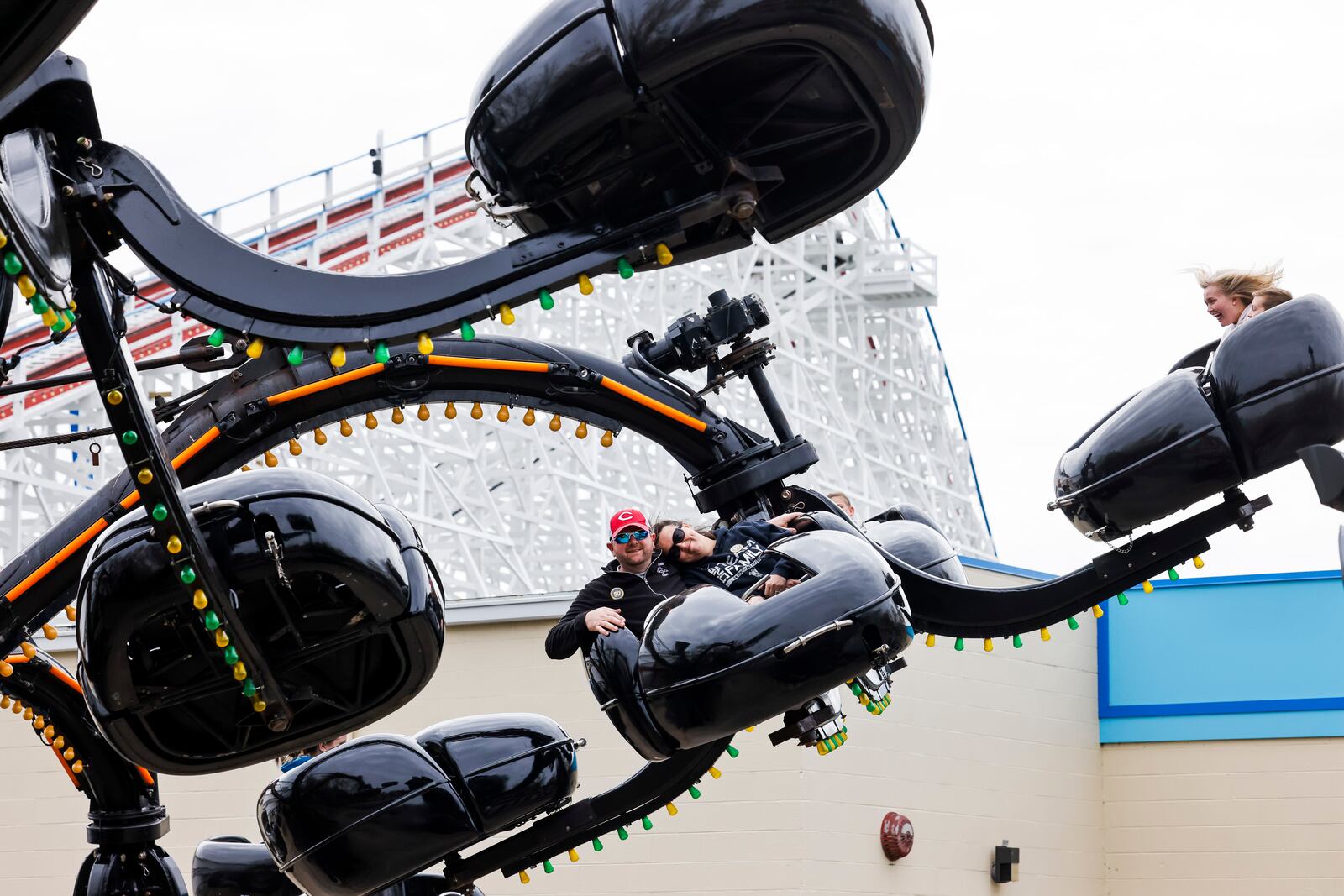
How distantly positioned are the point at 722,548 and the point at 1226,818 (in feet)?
24.3

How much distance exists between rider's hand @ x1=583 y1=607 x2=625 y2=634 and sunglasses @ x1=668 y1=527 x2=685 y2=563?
0.61 m

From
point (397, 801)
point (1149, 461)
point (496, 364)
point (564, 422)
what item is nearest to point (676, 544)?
point (496, 364)

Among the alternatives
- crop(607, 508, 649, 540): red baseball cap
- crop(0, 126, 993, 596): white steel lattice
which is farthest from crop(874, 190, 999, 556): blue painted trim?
crop(607, 508, 649, 540): red baseball cap

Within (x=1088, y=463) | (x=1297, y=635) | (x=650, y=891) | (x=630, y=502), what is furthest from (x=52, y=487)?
(x=1088, y=463)

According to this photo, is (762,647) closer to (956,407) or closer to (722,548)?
(722,548)

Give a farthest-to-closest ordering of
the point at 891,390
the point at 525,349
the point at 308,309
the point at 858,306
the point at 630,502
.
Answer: the point at 891,390, the point at 858,306, the point at 630,502, the point at 525,349, the point at 308,309

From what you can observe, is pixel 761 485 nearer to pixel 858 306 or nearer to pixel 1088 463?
pixel 1088 463

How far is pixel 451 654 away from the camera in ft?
30.9

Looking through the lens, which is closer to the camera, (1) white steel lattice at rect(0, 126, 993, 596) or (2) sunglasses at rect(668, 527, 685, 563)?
(2) sunglasses at rect(668, 527, 685, 563)

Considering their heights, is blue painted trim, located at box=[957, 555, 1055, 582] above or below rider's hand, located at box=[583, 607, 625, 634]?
above

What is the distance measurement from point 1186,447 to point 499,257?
164 centimetres

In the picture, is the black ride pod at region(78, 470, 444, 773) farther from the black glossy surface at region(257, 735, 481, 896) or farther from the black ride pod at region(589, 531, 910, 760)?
the black glossy surface at region(257, 735, 481, 896)

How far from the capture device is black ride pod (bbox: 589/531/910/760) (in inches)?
116

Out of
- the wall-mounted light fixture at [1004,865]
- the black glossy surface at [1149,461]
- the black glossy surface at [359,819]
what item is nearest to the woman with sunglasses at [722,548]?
the black glossy surface at [1149,461]
